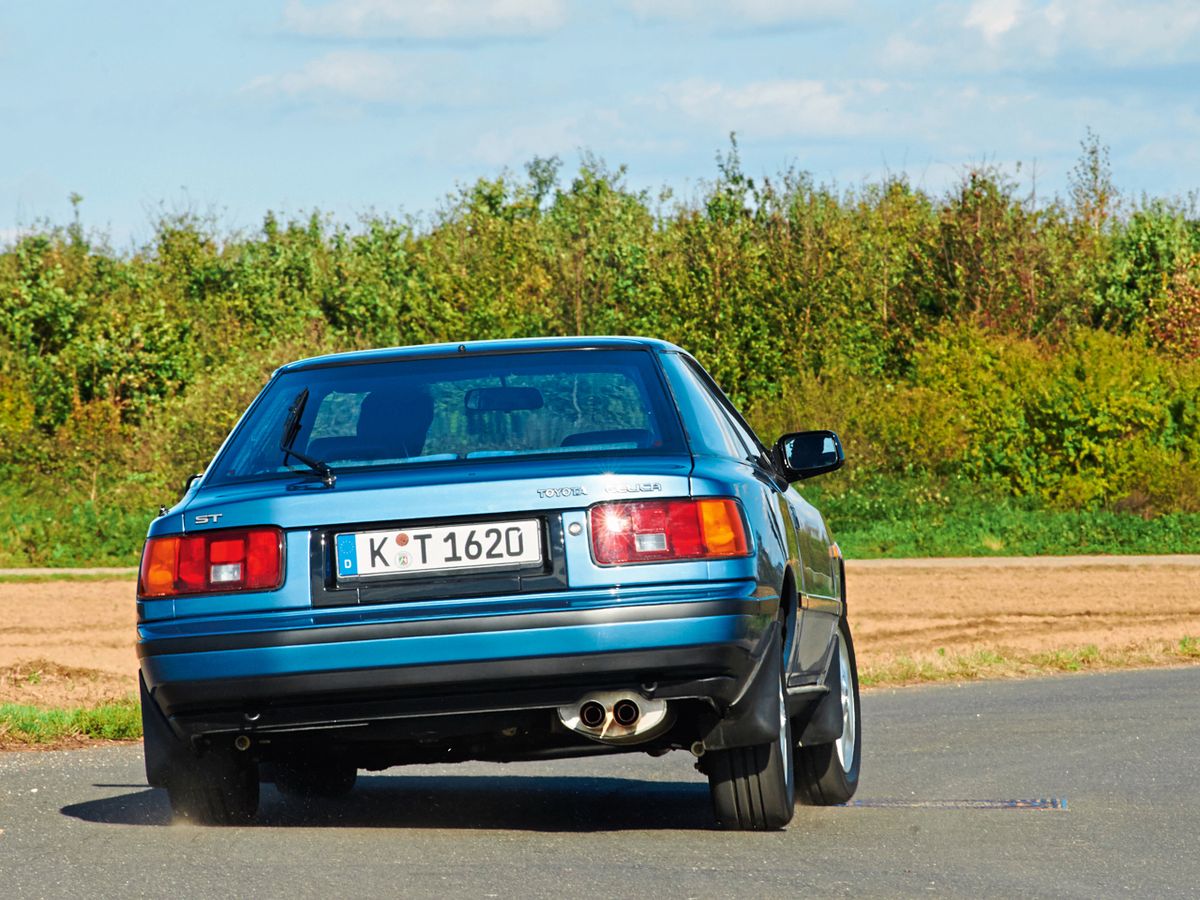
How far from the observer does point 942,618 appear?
77.2 feet

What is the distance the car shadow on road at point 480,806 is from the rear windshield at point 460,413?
4.55ft

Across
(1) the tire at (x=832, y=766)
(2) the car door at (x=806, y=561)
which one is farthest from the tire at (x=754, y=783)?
(1) the tire at (x=832, y=766)

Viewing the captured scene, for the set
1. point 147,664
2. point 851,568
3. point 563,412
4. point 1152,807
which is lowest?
Answer: point 851,568

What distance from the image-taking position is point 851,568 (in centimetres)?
3061

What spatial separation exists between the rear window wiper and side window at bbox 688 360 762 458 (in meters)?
1.49

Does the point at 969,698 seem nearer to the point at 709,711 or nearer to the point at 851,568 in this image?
the point at 709,711

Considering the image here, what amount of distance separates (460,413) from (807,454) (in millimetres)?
1816

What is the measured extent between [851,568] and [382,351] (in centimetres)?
2386

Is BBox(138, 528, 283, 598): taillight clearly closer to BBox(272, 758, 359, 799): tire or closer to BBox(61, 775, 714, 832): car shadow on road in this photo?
BBox(61, 775, 714, 832): car shadow on road

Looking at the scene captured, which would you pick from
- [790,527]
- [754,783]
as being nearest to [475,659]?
[754,783]

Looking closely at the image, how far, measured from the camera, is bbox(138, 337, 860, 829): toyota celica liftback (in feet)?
19.5

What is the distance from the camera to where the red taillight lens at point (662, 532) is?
19.6 ft

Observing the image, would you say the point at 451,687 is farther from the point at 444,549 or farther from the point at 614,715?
the point at 614,715

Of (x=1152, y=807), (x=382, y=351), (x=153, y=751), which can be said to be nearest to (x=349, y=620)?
(x=153, y=751)
